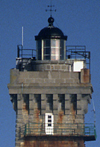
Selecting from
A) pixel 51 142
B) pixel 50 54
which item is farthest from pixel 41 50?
pixel 51 142

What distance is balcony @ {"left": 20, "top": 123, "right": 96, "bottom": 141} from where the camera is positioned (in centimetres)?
11944

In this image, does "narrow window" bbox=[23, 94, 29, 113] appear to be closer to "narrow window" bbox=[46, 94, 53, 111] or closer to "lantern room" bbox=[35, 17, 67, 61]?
"narrow window" bbox=[46, 94, 53, 111]

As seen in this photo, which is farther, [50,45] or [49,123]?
[50,45]

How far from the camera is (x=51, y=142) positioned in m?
119

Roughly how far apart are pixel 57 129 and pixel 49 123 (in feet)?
3.05

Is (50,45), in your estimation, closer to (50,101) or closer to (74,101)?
(50,101)

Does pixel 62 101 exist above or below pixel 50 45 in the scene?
below

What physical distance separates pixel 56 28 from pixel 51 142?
36.0 ft

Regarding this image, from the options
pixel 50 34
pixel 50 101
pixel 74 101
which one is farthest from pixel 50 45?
pixel 74 101

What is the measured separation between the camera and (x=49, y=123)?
120m

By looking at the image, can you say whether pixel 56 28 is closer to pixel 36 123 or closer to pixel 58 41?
pixel 58 41

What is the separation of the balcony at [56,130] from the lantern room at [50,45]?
6.38 metres

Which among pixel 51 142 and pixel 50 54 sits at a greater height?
pixel 50 54

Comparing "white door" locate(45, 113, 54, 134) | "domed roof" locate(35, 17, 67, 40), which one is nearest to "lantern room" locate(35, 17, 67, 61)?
"domed roof" locate(35, 17, 67, 40)
